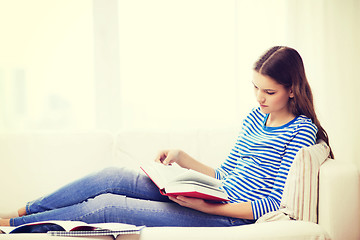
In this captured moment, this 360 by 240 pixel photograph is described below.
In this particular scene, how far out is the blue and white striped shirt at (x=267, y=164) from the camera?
1.49 metres

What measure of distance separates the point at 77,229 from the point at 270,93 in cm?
87

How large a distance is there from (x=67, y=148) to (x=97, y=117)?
0.76 m

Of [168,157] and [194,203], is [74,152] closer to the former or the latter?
[168,157]

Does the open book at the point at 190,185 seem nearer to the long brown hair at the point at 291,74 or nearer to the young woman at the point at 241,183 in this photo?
the young woman at the point at 241,183

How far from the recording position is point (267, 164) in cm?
157

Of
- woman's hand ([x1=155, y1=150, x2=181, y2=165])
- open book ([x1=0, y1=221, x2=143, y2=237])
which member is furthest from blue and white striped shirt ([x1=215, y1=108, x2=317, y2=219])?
open book ([x1=0, y1=221, x2=143, y2=237])

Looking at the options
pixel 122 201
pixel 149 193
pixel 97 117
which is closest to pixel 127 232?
pixel 122 201

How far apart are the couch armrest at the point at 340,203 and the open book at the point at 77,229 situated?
24.0 inches

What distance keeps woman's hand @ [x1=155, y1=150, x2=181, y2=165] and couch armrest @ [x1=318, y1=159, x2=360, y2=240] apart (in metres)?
0.61

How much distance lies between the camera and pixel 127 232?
1.26 meters

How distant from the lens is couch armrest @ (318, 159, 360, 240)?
1.33 m

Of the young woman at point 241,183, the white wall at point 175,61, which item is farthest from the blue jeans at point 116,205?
the white wall at point 175,61

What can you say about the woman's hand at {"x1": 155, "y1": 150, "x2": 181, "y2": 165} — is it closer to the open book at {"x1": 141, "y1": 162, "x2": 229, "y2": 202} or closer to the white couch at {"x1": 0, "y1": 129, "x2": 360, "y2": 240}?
the open book at {"x1": 141, "y1": 162, "x2": 229, "y2": 202}

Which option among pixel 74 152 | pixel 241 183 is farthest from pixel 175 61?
pixel 241 183
